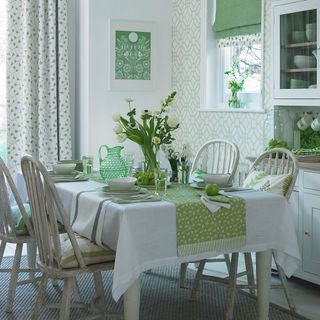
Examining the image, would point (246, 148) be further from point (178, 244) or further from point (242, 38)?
point (178, 244)

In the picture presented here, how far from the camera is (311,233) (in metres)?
3.74

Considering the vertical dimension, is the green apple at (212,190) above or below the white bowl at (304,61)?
below

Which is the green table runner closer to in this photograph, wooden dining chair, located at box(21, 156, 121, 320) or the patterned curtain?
wooden dining chair, located at box(21, 156, 121, 320)

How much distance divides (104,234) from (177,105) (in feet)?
10.5

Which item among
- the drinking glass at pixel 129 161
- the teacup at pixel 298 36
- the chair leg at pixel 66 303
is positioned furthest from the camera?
the teacup at pixel 298 36

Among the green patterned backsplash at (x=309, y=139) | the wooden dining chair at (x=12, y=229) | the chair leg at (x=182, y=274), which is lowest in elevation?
the chair leg at (x=182, y=274)

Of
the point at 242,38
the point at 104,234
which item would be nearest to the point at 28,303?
the point at 104,234

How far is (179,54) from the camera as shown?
580 centimetres

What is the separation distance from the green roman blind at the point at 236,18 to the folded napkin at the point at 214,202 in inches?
91.5

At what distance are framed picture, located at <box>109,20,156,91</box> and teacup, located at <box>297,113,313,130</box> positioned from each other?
1.92m

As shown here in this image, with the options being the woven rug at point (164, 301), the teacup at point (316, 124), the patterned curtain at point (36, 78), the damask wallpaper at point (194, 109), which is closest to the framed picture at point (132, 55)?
the damask wallpaper at point (194, 109)

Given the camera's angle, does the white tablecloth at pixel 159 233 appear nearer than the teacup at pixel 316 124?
Yes

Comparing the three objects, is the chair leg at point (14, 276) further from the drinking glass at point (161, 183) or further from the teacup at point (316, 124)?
the teacup at point (316, 124)

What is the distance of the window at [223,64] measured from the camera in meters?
5.02
